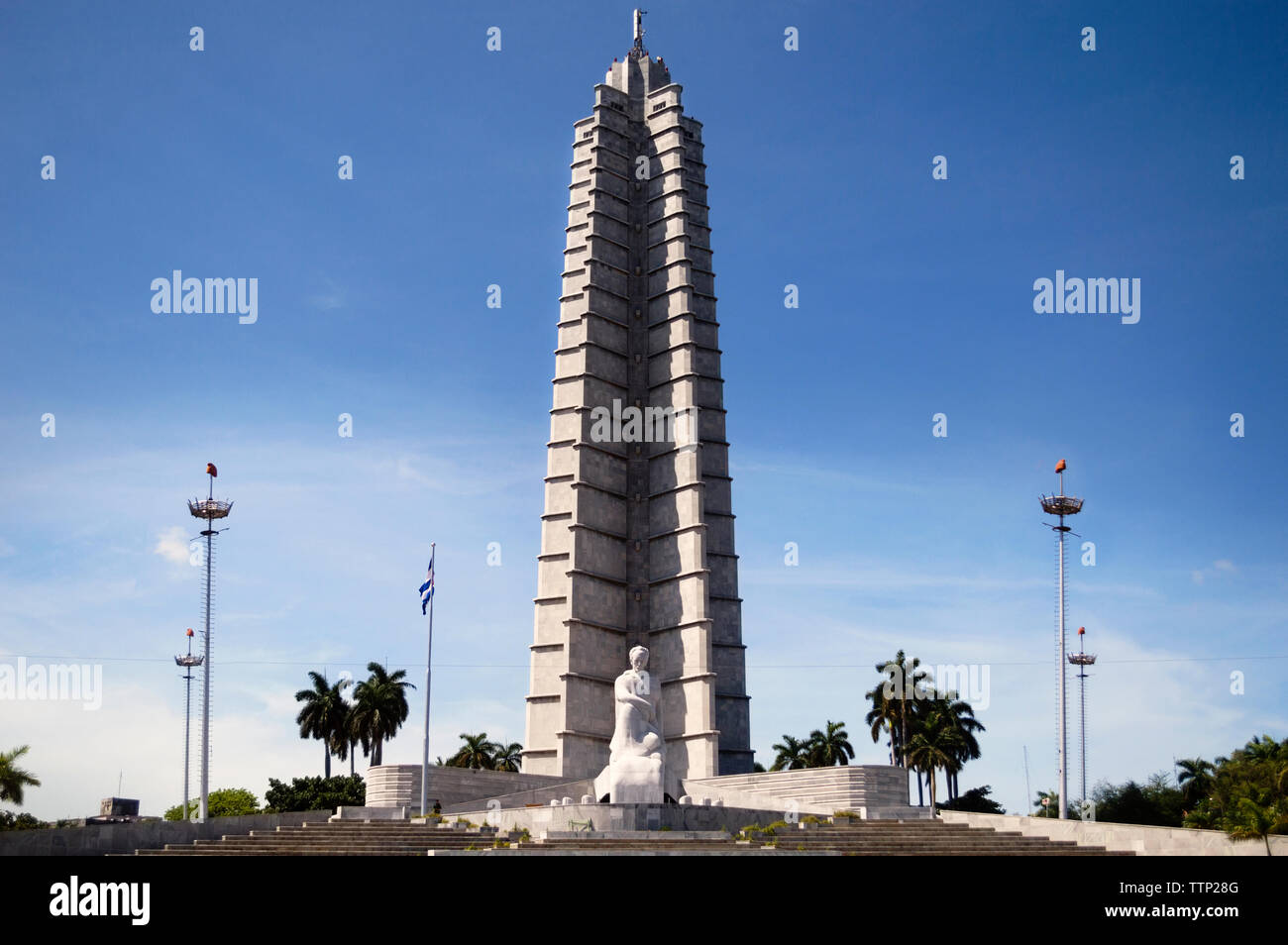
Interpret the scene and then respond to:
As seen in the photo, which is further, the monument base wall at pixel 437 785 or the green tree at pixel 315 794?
the green tree at pixel 315 794

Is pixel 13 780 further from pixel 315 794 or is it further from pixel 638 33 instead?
pixel 638 33

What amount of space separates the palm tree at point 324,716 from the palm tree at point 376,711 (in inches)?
37.5

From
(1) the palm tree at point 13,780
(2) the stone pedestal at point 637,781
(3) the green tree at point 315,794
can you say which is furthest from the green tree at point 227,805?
(2) the stone pedestal at point 637,781

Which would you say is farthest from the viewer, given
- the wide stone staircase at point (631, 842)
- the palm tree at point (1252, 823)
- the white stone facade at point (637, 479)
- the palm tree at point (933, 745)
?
the palm tree at point (933, 745)

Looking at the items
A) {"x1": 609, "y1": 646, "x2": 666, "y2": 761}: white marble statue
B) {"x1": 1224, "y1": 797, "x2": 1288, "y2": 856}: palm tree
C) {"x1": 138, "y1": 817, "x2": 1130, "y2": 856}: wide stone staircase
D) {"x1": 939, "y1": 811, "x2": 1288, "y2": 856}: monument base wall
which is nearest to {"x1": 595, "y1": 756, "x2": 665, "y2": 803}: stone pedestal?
{"x1": 609, "y1": 646, "x2": 666, "y2": 761}: white marble statue

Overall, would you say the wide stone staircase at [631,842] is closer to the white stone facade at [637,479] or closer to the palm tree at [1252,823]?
the palm tree at [1252,823]

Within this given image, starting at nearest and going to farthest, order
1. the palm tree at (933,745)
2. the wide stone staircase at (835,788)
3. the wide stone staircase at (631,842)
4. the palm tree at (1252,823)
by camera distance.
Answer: the wide stone staircase at (631,842) < the palm tree at (1252,823) < the wide stone staircase at (835,788) < the palm tree at (933,745)

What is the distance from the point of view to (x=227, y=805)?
64.1 meters

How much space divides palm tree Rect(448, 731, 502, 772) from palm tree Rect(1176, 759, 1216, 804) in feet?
125

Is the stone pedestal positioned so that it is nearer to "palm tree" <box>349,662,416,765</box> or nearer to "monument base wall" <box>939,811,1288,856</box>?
"monument base wall" <box>939,811,1288,856</box>

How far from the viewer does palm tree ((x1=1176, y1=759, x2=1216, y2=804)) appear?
196 feet

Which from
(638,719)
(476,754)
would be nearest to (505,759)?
(476,754)

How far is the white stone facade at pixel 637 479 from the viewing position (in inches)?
2000
